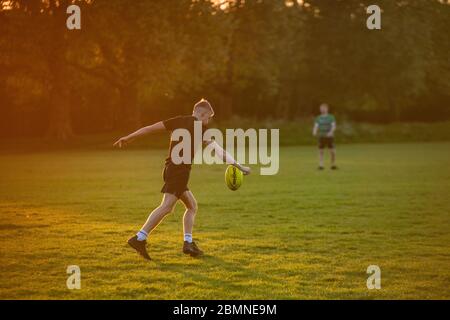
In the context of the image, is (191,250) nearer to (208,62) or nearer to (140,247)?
(140,247)

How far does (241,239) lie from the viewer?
32.8 ft

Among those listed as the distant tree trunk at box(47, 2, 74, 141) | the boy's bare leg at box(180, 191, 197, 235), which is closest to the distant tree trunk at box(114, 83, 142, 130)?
the distant tree trunk at box(47, 2, 74, 141)

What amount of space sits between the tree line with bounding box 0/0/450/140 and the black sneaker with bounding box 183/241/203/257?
2646cm

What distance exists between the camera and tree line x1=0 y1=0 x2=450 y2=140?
4269cm

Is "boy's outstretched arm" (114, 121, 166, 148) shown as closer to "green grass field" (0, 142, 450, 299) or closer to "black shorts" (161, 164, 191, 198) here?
"black shorts" (161, 164, 191, 198)

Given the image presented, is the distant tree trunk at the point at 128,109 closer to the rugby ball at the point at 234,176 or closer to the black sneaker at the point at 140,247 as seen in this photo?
the rugby ball at the point at 234,176

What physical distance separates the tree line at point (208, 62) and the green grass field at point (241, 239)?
19472 mm

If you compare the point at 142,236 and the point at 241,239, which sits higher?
the point at 142,236

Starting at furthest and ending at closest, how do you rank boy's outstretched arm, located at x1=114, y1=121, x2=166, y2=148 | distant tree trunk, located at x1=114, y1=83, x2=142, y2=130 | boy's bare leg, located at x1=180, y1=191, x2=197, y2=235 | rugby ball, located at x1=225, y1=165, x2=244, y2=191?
distant tree trunk, located at x1=114, y1=83, x2=142, y2=130, rugby ball, located at x1=225, y1=165, x2=244, y2=191, boy's bare leg, located at x1=180, y1=191, x2=197, y2=235, boy's outstretched arm, located at x1=114, y1=121, x2=166, y2=148

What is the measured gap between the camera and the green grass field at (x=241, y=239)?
7000mm

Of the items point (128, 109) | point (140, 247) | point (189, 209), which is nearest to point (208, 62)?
point (128, 109)

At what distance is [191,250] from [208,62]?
40720 millimetres

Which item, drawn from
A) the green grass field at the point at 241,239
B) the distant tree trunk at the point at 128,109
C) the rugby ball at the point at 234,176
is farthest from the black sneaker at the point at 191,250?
the distant tree trunk at the point at 128,109

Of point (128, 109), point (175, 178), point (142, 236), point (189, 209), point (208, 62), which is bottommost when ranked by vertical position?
point (142, 236)
